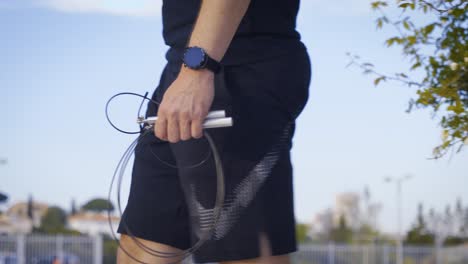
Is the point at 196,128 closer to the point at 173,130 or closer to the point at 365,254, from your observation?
the point at 173,130

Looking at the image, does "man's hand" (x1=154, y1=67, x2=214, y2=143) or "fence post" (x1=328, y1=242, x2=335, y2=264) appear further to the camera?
"fence post" (x1=328, y1=242, x2=335, y2=264)

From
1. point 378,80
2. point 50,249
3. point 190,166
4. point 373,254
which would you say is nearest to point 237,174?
point 190,166

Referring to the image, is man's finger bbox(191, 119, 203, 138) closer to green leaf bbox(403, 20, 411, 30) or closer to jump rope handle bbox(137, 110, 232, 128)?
jump rope handle bbox(137, 110, 232, 128)

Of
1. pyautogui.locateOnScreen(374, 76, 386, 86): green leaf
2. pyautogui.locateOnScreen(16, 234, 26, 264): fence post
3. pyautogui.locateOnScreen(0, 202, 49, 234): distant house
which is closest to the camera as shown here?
pyautogui.locateOnScreen(374, 76, 386, 86): green leaf

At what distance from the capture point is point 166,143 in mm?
1716

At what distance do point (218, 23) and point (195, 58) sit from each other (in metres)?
0.08

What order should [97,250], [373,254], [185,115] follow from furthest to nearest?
[373,254] → [97,250] → [185,115]

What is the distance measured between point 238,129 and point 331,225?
141 feet

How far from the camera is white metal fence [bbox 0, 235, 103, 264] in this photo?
23594 millimetres

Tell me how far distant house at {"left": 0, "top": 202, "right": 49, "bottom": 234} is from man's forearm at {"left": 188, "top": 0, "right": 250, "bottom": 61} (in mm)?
30576

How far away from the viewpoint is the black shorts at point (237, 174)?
1.59 m

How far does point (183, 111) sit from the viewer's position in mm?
1465

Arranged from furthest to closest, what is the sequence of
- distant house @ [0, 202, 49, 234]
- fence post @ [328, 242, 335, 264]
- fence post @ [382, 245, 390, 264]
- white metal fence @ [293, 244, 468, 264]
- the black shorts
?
fence post @ [382, 245, 390, 264]
distant house @ [0, 202, 49, 234]
fence post @ [328, 242, 335, 264]
white metal fence @ [293, 244, 468, 264]
the black shorts

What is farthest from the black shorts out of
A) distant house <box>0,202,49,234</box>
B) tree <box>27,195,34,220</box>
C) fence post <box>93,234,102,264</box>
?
tree <box>27,195,34,220</box>
